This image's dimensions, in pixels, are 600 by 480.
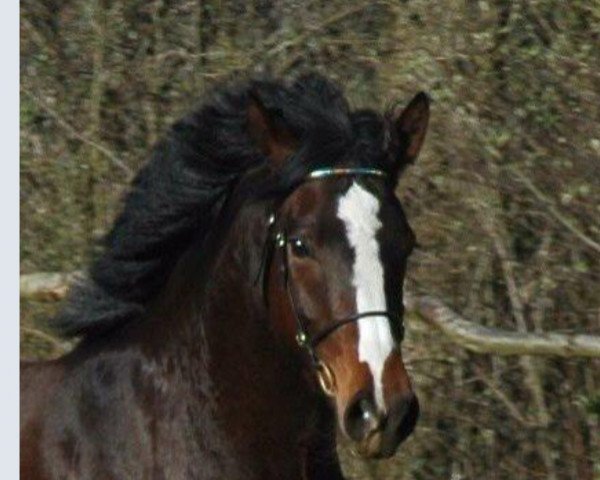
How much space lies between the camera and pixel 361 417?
3.53m

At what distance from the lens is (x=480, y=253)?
23.7 feet

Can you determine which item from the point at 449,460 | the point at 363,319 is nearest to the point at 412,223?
the point at 449,460

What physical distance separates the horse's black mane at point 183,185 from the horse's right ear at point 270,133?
0.02 meters

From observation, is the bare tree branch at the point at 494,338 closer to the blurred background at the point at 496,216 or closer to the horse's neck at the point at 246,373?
the blurred background at the point at 496,216

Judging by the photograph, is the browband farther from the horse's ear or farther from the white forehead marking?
the horse's ear

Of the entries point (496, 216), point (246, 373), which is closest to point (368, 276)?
point (246, 373)

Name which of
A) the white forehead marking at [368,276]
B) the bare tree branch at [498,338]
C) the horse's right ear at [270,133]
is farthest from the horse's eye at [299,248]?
the bare tree branch at [498,338]

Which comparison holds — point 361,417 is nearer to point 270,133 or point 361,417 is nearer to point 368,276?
point 368,276

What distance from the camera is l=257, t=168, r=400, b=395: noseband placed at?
3.64 m

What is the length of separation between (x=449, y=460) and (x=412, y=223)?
3.38 ft

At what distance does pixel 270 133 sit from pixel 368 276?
0.50 metres

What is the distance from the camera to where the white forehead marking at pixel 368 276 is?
355cm

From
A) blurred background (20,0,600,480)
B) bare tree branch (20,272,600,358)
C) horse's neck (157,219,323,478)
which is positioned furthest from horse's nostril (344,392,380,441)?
blurred background (20,0,600,480)

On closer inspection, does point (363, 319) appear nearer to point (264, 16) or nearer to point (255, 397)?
point (255, 397)
